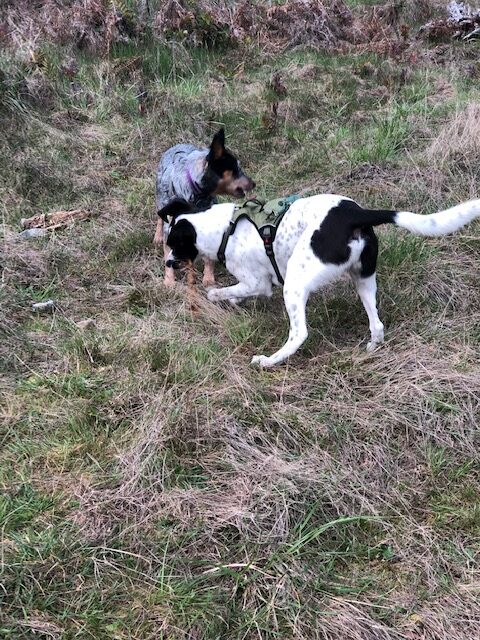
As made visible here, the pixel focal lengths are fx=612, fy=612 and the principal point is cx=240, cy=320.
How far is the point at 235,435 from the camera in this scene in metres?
2.82

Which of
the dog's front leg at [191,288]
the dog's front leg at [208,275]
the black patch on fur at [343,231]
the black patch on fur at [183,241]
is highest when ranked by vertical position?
the black patch on fur at [343,231]

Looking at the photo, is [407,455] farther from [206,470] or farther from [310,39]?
[310,39]

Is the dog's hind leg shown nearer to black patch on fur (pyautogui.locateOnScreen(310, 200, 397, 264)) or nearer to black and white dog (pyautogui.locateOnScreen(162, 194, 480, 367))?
black and white dog (pyautogui.locateOnScreen(162, 194, 480, 367))

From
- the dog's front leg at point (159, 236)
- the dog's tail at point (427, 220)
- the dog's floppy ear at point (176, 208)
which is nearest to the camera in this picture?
the dog's tail at point (427, 220)

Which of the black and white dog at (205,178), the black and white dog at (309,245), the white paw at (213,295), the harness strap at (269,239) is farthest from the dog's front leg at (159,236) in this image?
the harness strap at (269,239)

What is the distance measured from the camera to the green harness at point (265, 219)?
3.72 meters

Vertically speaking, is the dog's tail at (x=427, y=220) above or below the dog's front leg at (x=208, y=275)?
above

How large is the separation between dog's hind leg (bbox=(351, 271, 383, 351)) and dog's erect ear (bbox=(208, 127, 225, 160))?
1.71 m

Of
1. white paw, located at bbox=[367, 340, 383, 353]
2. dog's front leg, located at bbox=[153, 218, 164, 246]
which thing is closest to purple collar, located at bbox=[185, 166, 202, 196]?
dog's front leg, located at bbox=[153, 218, 164, 246]

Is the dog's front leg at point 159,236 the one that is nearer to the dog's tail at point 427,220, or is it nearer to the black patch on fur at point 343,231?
the black patch on fur at point 343,231

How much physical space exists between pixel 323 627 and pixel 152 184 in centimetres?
435

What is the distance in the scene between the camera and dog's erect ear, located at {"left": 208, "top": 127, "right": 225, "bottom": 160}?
4.53 metres

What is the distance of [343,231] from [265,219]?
686mm

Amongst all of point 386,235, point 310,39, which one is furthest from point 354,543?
point 310,39
